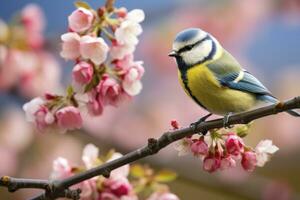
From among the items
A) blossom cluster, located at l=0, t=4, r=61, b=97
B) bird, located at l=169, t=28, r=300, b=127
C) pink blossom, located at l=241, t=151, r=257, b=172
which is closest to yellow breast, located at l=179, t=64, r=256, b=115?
bird, located at l=169, t=28, r=300, b=127

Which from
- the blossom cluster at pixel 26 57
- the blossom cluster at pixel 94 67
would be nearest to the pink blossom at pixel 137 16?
the blossom cluster at pixel 94 67

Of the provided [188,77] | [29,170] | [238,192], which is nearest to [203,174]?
[238,192]

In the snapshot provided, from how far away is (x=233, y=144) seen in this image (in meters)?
0.73

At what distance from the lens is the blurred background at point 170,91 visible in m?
1.76

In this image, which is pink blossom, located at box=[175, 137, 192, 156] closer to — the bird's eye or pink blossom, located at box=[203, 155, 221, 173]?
pink blossom, located at box=[203, 155, 221, 173]

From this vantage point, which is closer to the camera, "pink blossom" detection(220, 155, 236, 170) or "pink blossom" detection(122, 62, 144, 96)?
"pink blossom" detection(220, 155, 236, 170)

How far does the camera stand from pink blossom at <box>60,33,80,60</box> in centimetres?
82

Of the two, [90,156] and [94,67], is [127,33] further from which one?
[90,156]

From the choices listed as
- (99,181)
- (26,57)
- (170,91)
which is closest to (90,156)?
(99,181)

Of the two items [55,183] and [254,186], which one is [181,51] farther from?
[254,186]

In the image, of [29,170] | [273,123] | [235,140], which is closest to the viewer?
[235,140]

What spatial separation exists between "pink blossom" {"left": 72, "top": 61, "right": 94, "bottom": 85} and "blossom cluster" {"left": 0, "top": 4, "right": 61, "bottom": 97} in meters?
0.45

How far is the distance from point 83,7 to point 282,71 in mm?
1533

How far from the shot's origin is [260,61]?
2.37 metres
